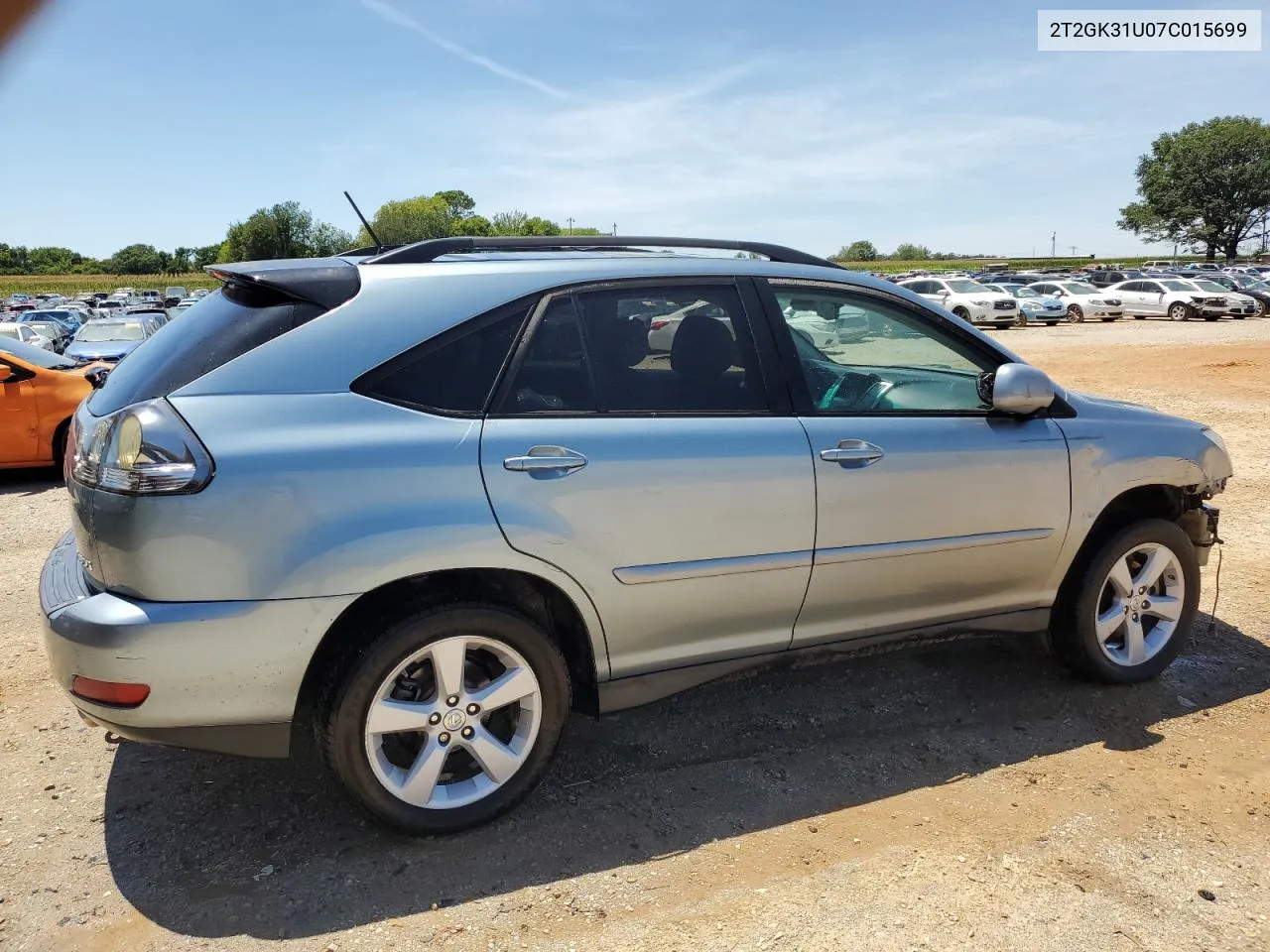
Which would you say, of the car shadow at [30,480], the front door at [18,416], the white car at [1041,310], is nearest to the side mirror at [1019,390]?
the car shadow at [30,480]

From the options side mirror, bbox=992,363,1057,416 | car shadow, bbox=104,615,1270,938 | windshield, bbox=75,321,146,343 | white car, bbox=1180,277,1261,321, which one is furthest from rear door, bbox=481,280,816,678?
white car, bbox=1180,277,1261,321

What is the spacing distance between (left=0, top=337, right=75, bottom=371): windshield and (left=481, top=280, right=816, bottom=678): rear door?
756 cm

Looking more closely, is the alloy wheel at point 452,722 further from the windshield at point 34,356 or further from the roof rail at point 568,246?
the windshield at point 34,356

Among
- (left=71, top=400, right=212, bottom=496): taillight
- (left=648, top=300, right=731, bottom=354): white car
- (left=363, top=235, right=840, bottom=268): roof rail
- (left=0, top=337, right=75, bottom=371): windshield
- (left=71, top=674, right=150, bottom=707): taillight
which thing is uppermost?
(left=363, top=235, right=840, bottom=268): roof rail

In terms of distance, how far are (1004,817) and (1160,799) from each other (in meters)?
0.57

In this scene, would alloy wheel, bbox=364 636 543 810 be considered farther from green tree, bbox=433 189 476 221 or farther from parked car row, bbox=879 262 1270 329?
green tree, bbox=433 189 476 221

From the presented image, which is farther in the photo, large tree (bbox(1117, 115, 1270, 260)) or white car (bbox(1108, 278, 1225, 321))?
large tree (bbox(1117, 115, 1270, 260))

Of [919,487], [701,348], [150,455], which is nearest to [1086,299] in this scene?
[919,487]

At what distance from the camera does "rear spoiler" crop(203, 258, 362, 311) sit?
112 inches

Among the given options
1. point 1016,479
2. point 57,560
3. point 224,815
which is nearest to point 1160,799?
point 1016,479

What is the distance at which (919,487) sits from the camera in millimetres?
3387

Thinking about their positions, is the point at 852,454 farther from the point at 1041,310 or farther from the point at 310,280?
the point at 1041,310

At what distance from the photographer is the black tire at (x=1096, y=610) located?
12.6ft

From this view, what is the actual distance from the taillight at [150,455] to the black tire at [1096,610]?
3.26 metres
